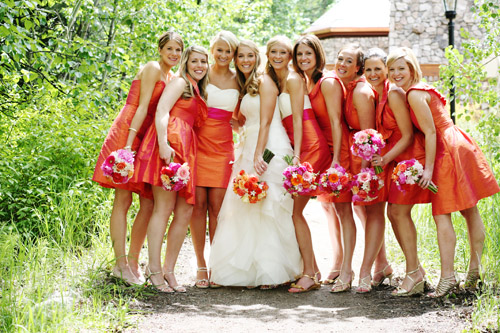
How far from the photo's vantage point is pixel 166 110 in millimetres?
5250

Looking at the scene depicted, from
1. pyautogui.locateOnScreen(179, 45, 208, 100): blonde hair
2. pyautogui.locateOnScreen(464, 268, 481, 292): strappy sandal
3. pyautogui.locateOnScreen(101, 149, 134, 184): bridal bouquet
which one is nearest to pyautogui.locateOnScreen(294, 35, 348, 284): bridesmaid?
pyautogui.locateOnScreen(179, 45, 208, 100): blonde hair

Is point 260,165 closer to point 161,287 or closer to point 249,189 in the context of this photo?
point 249,189

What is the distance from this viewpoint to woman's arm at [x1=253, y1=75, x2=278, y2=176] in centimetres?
549

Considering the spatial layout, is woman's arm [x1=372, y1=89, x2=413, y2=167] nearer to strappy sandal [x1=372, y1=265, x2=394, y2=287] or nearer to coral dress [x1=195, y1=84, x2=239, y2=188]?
strappy sandal [x1=372, y1=265, x2=394, y2=287]

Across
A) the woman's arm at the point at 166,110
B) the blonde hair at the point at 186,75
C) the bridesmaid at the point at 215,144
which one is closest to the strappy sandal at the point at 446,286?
the bridesmaid at the point at 215,144

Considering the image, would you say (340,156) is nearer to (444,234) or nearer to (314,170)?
(314,170)

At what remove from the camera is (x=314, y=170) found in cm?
544

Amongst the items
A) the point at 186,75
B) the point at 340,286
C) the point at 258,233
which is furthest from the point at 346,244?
the point at 186,75

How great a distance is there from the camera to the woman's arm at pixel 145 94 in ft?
17.3

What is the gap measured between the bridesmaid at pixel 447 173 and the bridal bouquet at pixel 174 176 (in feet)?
6.81

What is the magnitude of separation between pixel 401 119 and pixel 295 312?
6.38 feet

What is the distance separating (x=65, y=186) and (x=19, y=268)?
2.27 metres

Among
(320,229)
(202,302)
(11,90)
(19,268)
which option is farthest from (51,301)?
(320,229)

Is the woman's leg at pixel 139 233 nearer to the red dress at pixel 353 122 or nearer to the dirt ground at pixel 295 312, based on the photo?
the dirt ground at pixel 295 312
